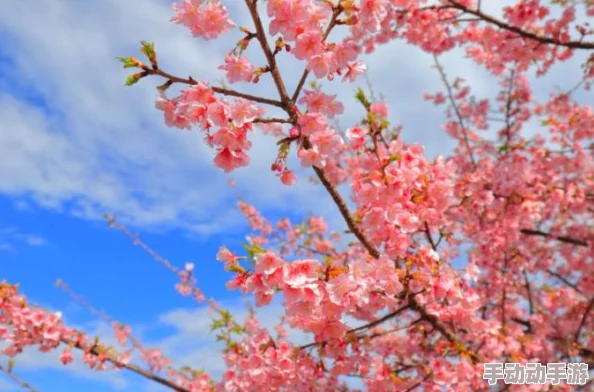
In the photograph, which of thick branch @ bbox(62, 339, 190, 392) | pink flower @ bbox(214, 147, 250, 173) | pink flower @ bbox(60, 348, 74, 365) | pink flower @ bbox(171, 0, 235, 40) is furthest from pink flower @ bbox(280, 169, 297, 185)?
pink flower @ bbox(60, 348, 74, 365)

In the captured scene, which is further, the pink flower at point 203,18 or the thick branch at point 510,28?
the thick branch at point 510,28

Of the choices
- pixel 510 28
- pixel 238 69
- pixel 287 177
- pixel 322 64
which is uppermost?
pixel 510 28

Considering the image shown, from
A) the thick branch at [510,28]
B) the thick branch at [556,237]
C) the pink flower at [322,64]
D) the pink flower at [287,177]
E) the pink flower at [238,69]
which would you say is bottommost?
the pink flower at [287,177]

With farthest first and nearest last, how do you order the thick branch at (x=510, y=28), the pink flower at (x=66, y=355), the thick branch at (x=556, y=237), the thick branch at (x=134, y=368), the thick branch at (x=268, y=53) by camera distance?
the thick branch at (x=556, y=237)
the pink flower at (x=66, y=355)
the thick branch at (x=510, y=28)
the thick branch at (x=134, y=368)
the thick branch at (x=268, y=53)

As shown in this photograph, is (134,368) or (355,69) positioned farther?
(134,368)

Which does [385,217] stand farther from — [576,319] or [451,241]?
[576,319]

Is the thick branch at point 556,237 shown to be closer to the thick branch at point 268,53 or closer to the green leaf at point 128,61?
the thick branch at point 268,53

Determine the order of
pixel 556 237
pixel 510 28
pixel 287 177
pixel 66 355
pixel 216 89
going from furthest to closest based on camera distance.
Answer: pixel 556 237 → pixel 66 355 → pixel 510 28 → pixel 287 177 → pixel 216 89

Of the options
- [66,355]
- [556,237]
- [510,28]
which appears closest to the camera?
[510,28]

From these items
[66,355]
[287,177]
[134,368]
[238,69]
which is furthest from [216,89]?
[66,355]

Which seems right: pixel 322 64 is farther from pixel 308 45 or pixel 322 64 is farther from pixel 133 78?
pixel 133 78

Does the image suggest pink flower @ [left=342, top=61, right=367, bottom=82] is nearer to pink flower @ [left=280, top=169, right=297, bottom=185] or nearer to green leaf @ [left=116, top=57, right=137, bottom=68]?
pink flower @ [left=280, top=169, right=297, bottom=185]

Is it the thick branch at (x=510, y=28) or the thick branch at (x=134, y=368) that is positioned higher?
the thick branch at (x=510, y=28)

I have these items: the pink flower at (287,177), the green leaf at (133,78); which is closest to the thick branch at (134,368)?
the pink flower at (287,177)
